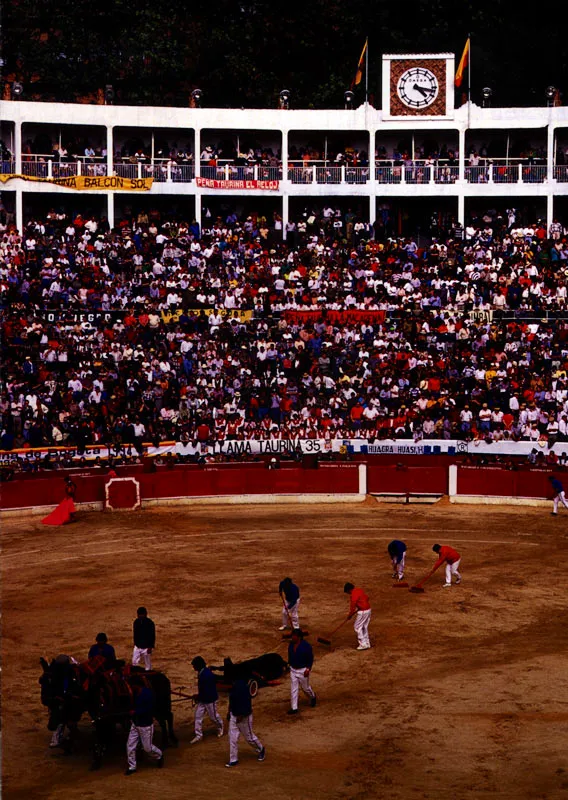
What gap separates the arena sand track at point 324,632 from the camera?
1537cm

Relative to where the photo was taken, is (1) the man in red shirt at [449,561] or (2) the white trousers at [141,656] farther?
(1) the man in red shirt at [449,561]

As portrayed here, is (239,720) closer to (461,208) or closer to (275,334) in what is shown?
(275,334)

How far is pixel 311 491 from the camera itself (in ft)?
114

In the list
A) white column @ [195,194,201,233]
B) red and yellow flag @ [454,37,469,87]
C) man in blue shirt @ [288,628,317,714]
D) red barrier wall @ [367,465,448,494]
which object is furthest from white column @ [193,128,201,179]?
man in blue shirt @ [288,628,317,714]

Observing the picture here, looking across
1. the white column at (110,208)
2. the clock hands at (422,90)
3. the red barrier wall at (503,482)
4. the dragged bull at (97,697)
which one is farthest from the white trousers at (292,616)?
the clock hands at (422,90)

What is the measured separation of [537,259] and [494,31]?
27851mm

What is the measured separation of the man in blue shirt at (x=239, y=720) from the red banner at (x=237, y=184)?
107 feet

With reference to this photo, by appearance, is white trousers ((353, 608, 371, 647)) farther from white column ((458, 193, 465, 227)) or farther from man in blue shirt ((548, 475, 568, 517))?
white column ((458, 193, 465, 227))

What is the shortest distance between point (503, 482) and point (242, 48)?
38400 mm

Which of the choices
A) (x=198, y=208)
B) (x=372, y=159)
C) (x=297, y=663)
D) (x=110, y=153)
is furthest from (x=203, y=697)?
(x=372, y=159)

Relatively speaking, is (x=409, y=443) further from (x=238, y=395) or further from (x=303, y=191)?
(x=303, y=191)

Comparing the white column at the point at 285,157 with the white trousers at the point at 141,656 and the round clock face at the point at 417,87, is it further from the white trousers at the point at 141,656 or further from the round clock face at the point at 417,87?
the white trousers at the point at 141,656

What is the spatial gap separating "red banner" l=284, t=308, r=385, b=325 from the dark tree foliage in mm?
25572

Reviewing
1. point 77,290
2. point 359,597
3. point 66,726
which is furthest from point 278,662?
point 77,290
